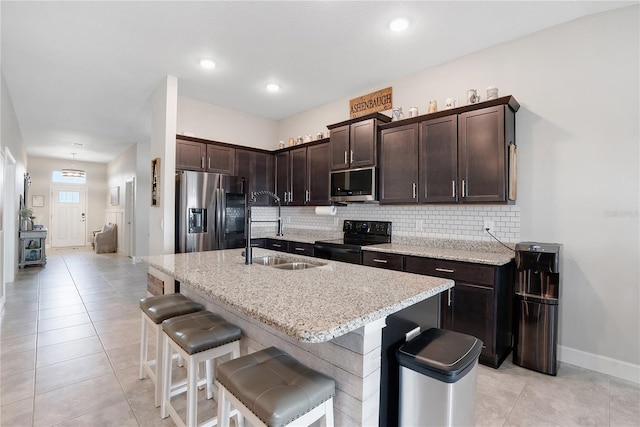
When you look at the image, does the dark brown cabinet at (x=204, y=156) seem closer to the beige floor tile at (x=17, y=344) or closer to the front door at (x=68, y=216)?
the beige floor tile at (x=17, y=344)

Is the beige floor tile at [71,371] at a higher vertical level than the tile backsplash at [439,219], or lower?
lower

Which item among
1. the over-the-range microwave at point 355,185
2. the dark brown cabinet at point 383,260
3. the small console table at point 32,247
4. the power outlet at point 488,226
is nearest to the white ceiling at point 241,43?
the over-the-range microwave at point 355,185

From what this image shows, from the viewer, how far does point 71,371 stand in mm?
2369

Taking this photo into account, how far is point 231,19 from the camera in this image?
259 centimetres

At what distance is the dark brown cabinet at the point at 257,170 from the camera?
15.3ft

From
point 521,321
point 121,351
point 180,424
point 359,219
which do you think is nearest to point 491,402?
point 521,321

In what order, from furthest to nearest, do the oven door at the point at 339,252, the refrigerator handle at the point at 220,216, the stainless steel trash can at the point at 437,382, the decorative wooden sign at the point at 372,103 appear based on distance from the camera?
the refrigerator handle at the point at 220,216 → the decorative wooden sign at the point at 372,103 → the oven door at the point at 339,252 → the stainless steel trash can at the point at 437,382

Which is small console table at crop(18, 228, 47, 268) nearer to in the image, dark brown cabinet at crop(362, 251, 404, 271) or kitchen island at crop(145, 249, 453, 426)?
kitchen island at crop(145, 249, 453, 426)

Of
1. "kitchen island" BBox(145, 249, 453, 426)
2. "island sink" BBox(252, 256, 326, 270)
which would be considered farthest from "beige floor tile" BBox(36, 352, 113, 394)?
"island sink" BBox(252, 256, 326, 270)

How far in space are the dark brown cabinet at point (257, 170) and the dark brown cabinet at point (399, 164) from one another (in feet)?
6.87

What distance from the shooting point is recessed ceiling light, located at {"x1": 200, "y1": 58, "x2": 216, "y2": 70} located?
10.8ft

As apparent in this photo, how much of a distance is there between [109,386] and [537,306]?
3233 mm

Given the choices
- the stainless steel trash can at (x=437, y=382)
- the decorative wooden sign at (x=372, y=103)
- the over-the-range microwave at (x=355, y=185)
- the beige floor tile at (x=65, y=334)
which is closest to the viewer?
the stainless steel trash can at (x=437, y=382)

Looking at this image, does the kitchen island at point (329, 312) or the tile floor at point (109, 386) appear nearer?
the kitchen island at point (329, 312)
